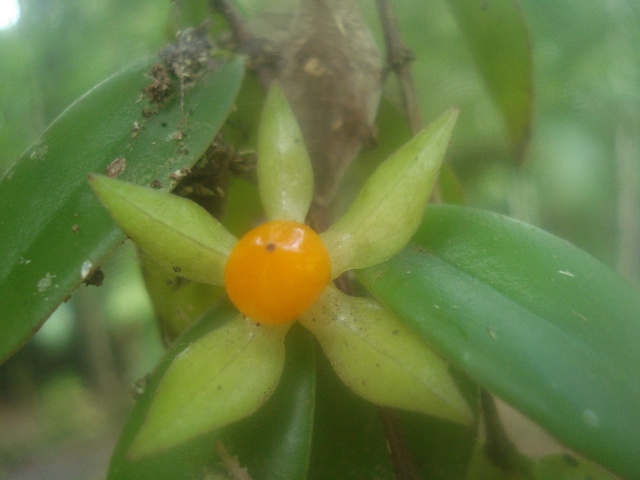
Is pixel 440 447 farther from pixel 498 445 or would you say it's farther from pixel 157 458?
pixel 157 458

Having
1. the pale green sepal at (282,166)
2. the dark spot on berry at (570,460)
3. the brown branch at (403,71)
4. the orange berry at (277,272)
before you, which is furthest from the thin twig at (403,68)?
the dark spot on berry at (570,460)

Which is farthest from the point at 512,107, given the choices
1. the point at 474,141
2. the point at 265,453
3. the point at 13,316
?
A: the point at 13,316

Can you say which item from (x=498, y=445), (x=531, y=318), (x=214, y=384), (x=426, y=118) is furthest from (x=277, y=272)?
(x=426, y=118)

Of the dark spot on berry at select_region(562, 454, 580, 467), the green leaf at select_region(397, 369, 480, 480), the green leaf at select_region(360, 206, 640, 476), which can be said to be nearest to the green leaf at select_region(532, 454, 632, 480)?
the dark spot on berry at select_region(562, 454, 580, 467)

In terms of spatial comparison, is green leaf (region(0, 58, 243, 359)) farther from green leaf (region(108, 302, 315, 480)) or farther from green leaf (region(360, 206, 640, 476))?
green leaf (region(360, 206, 640, 476))

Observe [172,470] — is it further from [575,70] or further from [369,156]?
[575,70]
